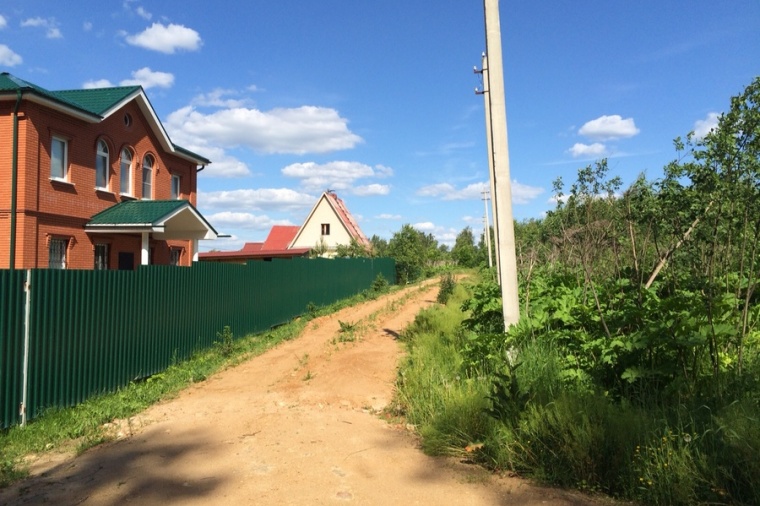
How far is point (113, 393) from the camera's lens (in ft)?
24.0

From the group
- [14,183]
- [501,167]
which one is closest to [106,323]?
[501,167]

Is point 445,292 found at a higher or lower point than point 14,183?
lower

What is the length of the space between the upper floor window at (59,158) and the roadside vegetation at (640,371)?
1173cm

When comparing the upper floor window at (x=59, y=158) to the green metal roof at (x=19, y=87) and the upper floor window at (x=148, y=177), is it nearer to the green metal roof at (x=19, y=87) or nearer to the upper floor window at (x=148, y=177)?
the green metal roof at (x=19, y=87)

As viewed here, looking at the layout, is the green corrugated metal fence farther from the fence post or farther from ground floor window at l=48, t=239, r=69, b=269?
ground floor window at l=48, t=239, r=69, b=269

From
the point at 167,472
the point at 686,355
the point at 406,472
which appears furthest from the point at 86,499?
the point at 686,355

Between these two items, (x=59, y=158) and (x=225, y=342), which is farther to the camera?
(x=59, y=158)

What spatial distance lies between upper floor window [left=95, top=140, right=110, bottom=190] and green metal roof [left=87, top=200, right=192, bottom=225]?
814 mm

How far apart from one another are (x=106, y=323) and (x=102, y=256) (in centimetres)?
1002

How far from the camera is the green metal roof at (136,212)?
48.6ft

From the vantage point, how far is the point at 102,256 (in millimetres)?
16094

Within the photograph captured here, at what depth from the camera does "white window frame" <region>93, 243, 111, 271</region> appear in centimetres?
1583

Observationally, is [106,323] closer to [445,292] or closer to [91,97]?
[91,97]

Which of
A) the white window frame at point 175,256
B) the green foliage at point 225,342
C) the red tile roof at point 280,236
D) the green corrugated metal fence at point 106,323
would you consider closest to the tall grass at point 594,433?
the green corrugated metal fence at point 106,323
